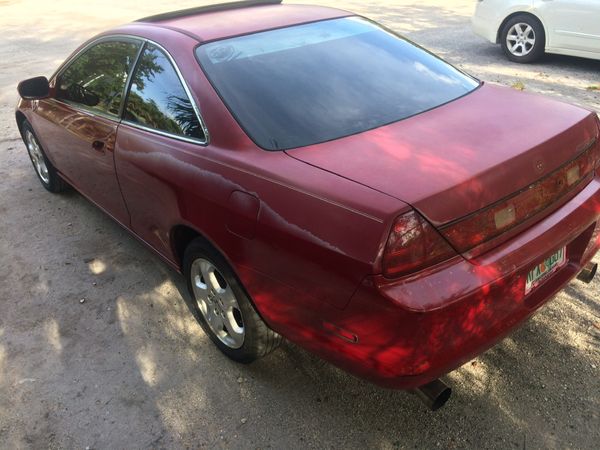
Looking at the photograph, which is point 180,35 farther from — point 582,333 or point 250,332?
point 582,333

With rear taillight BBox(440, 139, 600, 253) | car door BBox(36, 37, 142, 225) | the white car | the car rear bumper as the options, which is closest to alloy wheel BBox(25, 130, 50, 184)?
car door BBox(36, 37, 142, 225)

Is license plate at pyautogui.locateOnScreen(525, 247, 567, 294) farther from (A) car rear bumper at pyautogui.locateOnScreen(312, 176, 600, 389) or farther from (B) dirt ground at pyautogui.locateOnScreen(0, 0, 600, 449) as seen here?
(B) dirt ground at pyautogui.locateOnScreen(0, 0, 600, 449)

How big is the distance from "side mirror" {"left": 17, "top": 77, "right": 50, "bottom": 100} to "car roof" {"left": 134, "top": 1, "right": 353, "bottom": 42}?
1.16 metres

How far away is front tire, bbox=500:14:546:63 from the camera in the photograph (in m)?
7.72

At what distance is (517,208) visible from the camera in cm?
201

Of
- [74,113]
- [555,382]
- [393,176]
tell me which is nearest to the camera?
[393,176]

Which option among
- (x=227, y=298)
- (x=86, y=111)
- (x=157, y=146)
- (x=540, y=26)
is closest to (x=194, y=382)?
(x=227, y=298)

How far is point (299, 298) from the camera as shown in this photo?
2049 millimetres

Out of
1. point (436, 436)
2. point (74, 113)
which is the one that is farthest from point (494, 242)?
point (74, 113)

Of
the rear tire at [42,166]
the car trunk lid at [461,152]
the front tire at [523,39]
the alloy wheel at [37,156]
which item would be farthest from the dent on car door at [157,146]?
the front tire at [523,39]

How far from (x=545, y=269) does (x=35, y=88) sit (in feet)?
12.0

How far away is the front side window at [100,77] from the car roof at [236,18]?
9.9 inches

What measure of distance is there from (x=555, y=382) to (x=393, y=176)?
140 centimetres

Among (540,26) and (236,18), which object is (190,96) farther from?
(540,26)
